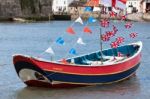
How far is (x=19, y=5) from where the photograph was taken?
134625 millimetres

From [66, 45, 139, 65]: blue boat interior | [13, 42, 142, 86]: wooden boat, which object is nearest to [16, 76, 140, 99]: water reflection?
[13, 42, 142, 86]: wooden boat

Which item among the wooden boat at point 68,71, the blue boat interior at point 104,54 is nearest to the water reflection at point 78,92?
the wooden boat at point 68,71

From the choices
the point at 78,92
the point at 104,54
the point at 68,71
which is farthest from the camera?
the point at 104,54

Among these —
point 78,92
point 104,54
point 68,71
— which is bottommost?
point 78,92

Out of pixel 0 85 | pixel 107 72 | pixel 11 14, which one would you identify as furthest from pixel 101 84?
pixel 11 14

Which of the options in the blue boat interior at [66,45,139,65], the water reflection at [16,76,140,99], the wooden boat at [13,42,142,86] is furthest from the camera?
the blue boat interior at [66,45,139,65]

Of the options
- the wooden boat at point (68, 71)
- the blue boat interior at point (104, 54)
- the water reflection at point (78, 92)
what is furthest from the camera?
the blue boat interior at point (104, 54)

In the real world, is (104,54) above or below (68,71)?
below

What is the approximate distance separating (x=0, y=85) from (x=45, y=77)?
10.4ft

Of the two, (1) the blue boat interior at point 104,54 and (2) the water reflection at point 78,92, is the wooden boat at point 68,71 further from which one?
(2) the water reflection at point 78,92

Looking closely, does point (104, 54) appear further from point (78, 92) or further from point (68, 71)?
point (68, 71)

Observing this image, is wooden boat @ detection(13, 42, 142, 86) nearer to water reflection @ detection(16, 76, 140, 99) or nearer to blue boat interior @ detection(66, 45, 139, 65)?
blue boat interior @ detection(66, 45, 139, 65)

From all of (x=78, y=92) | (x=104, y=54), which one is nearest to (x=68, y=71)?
(x=78, y=92)

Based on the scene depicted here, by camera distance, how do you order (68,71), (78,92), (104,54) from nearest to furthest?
(68,71)
(78,92)
(104,54)
